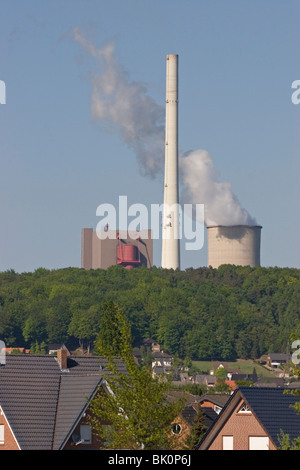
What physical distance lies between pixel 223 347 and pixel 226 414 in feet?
504

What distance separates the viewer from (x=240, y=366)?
177 meters

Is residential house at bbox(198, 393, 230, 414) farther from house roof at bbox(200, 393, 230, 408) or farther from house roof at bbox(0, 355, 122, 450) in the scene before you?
house roof at bbox(0, 355, 122, 450)

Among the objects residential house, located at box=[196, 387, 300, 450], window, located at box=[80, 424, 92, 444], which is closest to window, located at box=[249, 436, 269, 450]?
residential house, located at box=[196, 387, 300, 450]

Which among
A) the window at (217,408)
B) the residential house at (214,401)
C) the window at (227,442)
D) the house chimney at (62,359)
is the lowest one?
the window at (217,408)

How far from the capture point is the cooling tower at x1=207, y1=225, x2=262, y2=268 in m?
182

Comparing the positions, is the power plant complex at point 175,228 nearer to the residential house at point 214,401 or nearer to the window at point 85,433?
the residential house at point 214,401

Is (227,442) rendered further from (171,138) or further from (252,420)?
(171,138)

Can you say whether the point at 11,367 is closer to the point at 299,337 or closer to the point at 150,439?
the point at 150,439

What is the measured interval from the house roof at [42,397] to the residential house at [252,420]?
367 centimetres

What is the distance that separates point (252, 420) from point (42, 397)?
6.30m

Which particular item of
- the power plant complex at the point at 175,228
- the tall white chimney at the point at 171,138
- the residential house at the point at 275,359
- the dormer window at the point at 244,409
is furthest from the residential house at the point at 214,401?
the power plant complex at the point at 175,228

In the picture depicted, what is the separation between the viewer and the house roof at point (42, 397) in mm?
34281

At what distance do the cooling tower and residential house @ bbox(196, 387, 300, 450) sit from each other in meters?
147
